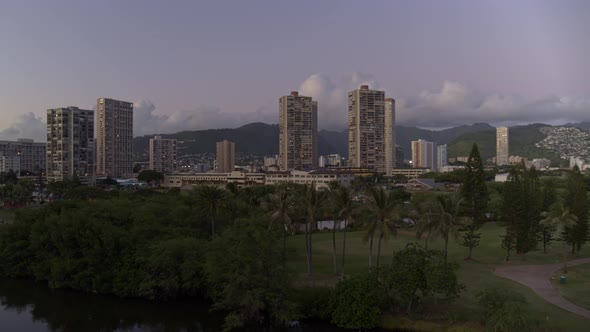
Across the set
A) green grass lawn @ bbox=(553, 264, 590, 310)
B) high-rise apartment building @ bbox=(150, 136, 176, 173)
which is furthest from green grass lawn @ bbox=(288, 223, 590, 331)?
high-rise apartment building @ bbox=(150, 136, 176, 173)

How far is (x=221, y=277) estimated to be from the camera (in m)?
25.6

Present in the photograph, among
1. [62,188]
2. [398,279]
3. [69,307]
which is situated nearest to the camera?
[398,279]

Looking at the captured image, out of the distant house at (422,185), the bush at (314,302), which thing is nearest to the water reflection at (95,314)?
the bush at (314,302)

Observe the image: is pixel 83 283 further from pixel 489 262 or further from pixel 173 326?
pixel 489 262

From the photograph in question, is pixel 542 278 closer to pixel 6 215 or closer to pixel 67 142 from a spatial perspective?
pixel 6 215

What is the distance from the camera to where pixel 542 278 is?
2891 centimetres

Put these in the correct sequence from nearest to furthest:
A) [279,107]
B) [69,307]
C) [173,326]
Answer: [173,326], [69,307], [279,107]

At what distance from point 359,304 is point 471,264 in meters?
14.1

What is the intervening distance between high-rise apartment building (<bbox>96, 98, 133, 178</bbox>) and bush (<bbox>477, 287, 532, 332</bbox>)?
146212 mm

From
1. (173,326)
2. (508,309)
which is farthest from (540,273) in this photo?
(173,326)

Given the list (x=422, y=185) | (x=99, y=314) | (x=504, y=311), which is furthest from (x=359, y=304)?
(x=422, y=185)

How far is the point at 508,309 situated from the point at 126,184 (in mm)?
118962

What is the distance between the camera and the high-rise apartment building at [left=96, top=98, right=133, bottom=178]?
Answer: 15175cm

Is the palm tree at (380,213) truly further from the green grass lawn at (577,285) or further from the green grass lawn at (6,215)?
the green grass lawn at (6,215)
